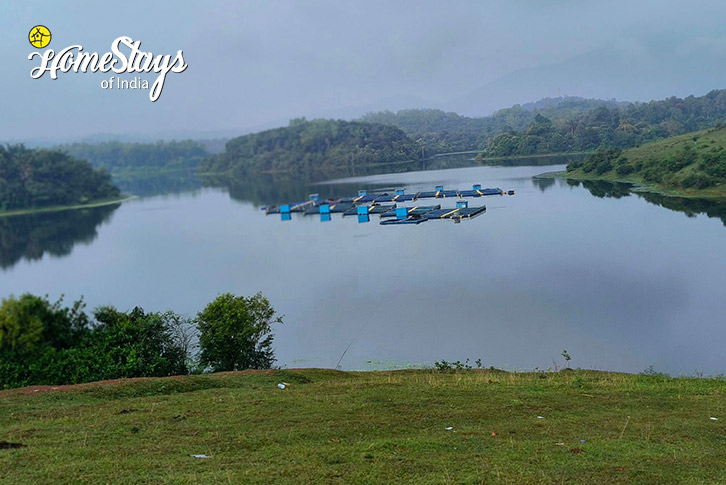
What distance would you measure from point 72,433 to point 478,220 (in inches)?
1350

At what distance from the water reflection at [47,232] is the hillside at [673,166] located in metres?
42.1

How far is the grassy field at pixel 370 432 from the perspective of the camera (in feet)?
19.1

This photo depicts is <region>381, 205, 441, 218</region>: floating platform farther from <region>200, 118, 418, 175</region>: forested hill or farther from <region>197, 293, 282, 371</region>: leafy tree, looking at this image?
<region>200, 118, 418, 175</region>: forested hill

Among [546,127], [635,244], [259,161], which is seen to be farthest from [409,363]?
[259,161]

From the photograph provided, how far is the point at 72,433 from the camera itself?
7.28 m

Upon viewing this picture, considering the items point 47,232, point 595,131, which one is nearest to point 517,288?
point 47,232

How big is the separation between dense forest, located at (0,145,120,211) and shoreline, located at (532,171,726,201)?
4863cm

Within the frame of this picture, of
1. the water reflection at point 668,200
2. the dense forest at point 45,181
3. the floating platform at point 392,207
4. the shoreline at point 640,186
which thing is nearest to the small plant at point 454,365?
the water reflection at point 668,200

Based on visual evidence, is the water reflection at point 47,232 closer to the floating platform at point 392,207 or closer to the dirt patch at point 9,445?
the floating platform at point 392,207

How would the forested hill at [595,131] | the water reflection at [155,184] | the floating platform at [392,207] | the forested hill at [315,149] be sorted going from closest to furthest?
the floating platform at [392,207] → the water reflection at [155,184] → the forested hill at [595,131] → the forested hill at [315,149]

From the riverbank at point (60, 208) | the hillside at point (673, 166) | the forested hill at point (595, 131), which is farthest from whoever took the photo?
the forested hill at point (595, 131)

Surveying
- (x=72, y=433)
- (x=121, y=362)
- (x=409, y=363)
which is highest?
(x=72, y=433)

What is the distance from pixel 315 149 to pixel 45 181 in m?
53.4

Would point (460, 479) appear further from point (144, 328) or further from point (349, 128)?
point (349, 128)
